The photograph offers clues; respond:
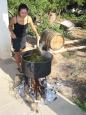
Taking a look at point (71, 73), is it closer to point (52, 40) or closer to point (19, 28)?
point (52, 40)

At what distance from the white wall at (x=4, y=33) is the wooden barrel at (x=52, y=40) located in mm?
1379

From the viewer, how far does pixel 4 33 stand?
823 centimetres

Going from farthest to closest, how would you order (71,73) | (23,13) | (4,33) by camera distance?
(4,33), (71,73), (23,13)

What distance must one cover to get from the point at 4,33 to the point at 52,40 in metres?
1.60

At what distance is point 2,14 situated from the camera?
8102 mm

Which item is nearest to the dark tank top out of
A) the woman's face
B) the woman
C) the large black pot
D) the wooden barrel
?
the woman

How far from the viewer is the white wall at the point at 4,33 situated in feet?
26.4

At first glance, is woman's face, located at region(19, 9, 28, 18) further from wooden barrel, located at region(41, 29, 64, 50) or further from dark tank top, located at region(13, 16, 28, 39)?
wooden barrel, located at region(41, 29, 64, 50)

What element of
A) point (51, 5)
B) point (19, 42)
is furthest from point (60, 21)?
point (19, 42)

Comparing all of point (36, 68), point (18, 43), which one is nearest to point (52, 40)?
point (18, 43)

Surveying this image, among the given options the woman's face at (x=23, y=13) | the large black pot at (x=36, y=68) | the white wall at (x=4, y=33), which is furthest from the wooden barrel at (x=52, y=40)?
the large black pot at (x=36, y=68)

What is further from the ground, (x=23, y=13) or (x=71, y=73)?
(x=23, y=13)

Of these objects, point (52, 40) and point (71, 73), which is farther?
point (52, 40)

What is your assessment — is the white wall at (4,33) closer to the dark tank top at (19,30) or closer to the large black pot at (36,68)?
the dark tank top at (19,30)
